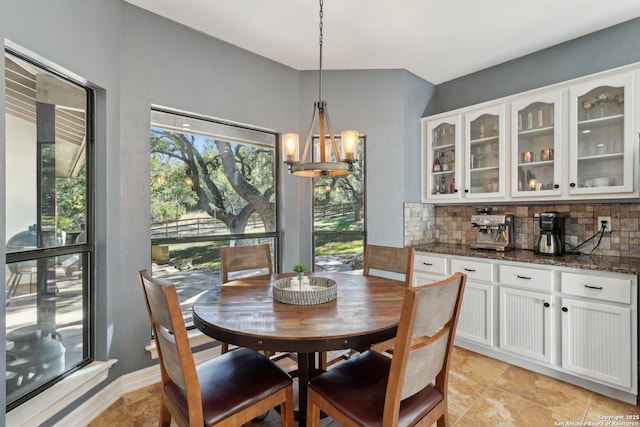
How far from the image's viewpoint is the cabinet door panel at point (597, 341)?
2006mm

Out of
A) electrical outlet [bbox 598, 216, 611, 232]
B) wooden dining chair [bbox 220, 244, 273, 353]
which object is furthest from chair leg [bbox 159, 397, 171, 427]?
electrical outlet [bbox 598, 216, 611, 232]

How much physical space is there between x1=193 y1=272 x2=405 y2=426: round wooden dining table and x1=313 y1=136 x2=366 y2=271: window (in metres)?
1.34

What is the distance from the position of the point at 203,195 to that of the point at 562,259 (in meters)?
2.91

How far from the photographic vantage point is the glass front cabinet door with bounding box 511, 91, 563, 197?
8.39 ft

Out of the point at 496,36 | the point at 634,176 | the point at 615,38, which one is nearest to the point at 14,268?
the point at 496,36

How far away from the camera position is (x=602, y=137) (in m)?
2.40

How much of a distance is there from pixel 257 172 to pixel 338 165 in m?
1.55

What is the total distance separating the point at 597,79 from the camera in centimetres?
235

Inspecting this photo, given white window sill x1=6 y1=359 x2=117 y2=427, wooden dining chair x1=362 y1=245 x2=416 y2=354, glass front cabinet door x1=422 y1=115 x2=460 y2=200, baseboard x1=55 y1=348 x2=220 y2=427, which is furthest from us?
glass front cabinet door x1=422 y1=115 x2=460 y2=200

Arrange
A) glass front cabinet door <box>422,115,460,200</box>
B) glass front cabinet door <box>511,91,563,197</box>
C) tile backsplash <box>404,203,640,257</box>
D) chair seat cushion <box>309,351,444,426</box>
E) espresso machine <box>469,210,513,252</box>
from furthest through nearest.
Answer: glass front cabinet door <box>422,115,460,200</box> → espresso machine <box>469,210,513,252</box> → glass front cabinet door <box>511,91,563,197</box> → tile backsplash <box>404,203,640,257</box> → chair seat cushion <box>309,351,444,426</box>

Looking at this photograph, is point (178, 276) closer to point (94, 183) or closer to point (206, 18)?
point (94, 183)

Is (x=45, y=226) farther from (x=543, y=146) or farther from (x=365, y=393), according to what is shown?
(x=543, y=146)

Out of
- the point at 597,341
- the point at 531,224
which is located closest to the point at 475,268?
the point at 531,224

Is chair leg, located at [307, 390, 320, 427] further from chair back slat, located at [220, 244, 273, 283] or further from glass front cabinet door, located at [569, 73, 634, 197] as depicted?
glass front cabinet door, located at [569, 73, 634, 197]
